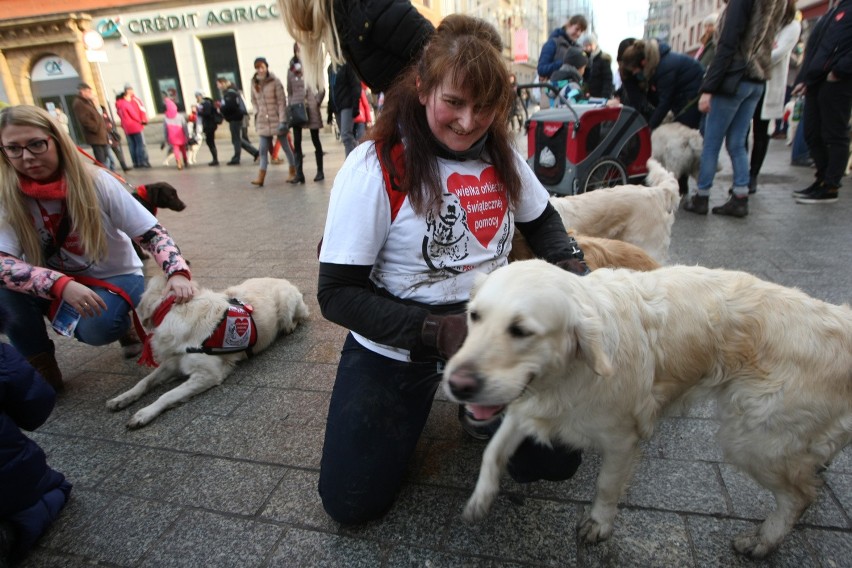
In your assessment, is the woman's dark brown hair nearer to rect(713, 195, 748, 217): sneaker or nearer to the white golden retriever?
the white golden retriever

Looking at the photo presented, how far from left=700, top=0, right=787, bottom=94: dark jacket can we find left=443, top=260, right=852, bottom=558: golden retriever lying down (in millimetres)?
4844

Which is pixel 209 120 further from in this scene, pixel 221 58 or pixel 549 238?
pixel 549 238

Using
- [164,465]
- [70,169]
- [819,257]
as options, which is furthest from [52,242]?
[819,257]

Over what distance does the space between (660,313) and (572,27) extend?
30.6ft

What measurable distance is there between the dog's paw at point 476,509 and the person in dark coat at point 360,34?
207 cm

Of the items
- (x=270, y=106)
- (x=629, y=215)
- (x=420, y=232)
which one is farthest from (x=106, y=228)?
(x=270, y=106)

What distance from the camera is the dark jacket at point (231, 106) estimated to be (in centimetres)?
1394

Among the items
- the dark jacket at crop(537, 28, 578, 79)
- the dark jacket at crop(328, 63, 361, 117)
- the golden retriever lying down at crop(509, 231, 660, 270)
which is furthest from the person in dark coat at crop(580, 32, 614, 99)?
the golden retriever lying down at crop(509, 231, 660, 270)

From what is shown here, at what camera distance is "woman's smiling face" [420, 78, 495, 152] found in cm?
184

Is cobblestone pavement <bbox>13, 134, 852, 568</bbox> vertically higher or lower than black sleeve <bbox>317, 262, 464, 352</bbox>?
lower

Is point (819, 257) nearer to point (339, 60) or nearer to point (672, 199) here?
point (672, 199)

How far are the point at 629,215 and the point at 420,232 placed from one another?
2729mm

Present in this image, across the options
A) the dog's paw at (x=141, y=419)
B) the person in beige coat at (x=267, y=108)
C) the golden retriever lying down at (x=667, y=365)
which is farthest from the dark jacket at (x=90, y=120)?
the golden retriever lying down at (x=667, y=365)

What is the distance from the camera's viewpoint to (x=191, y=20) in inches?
913
